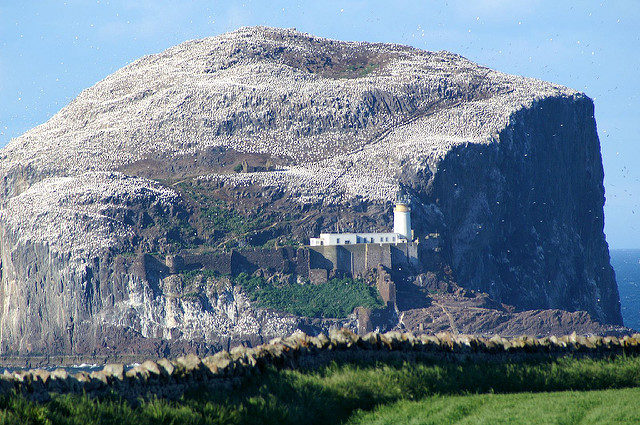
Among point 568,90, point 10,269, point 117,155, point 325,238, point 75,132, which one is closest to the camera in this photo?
point 325,238

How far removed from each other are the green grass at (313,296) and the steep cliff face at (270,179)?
1.66m

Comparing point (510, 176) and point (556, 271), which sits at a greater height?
point (510, 176)

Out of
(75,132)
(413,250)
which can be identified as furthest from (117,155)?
(413,250)

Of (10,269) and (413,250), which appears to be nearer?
(413,250)

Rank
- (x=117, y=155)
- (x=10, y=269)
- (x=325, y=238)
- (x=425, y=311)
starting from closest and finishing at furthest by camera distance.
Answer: (x=425, y=311), (x=325, y=238), (x=10, y=269), (x=117, y=155)

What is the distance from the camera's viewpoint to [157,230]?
Result: 349ft

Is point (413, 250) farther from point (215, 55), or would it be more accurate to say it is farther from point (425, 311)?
point (215, 55)

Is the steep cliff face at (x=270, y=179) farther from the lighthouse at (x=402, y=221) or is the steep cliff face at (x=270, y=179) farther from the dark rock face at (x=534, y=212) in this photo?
the lighthouse at (x=402, y=221)

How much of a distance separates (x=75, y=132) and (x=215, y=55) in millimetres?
29459

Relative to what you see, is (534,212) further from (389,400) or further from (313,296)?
(389,400)

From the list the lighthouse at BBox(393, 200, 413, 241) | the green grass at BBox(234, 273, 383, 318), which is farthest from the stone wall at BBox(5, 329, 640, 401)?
the lighthouse at BBox(393, 200, 413, 241)

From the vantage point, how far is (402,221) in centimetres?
10738

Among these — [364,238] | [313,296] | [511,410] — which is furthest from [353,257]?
[511,410]

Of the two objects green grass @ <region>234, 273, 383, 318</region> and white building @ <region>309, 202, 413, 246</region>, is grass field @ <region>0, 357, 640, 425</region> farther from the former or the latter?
white building @ <region>309, 202, 413, 246</region>
